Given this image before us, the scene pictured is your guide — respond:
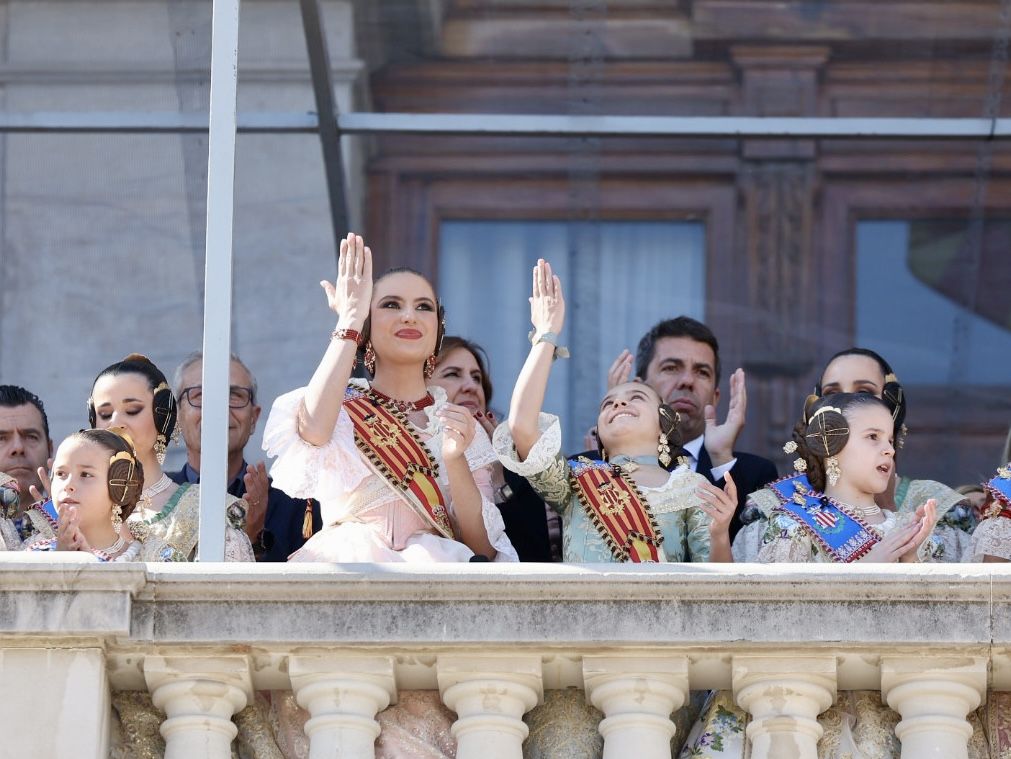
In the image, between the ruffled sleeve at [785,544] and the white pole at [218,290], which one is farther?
the ruffled sleeve at [785,544]

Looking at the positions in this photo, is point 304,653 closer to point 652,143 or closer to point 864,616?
point 864,616

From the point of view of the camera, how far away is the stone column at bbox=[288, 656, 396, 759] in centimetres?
711

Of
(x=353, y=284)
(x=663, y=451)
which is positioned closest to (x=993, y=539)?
(x=663, y=451)

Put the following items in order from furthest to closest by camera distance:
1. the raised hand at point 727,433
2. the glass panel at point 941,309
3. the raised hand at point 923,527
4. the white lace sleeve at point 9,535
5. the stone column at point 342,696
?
the glass panel at point 941,309, the raised hand at point 727,433, the white lace sleeve at point 9,535, the raised hand at point 923,527, the stone column at point 342,696

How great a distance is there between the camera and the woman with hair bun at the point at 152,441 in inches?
323

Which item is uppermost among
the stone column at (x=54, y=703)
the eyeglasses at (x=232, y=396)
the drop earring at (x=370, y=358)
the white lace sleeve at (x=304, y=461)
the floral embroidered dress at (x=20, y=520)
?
the eyeglasses at (x=232, y=396)

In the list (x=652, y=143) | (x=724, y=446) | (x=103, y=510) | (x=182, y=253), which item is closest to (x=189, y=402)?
(x=103, y=510)

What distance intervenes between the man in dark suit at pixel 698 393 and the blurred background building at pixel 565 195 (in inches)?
77.4

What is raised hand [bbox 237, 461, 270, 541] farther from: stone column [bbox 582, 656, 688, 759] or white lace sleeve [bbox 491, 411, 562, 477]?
stone column [bbox 582, 656, 688, 759]

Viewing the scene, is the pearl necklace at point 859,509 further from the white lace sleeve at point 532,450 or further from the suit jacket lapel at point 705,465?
the white lace sleeve at point 532,450

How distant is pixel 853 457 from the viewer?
26.9 feet

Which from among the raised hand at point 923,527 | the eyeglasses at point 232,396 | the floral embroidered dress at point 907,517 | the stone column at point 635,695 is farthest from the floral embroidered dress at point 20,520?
the raised hand at point 923,527

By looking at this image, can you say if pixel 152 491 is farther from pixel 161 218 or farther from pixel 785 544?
pixel 161 218

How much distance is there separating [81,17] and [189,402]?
3.33 m
